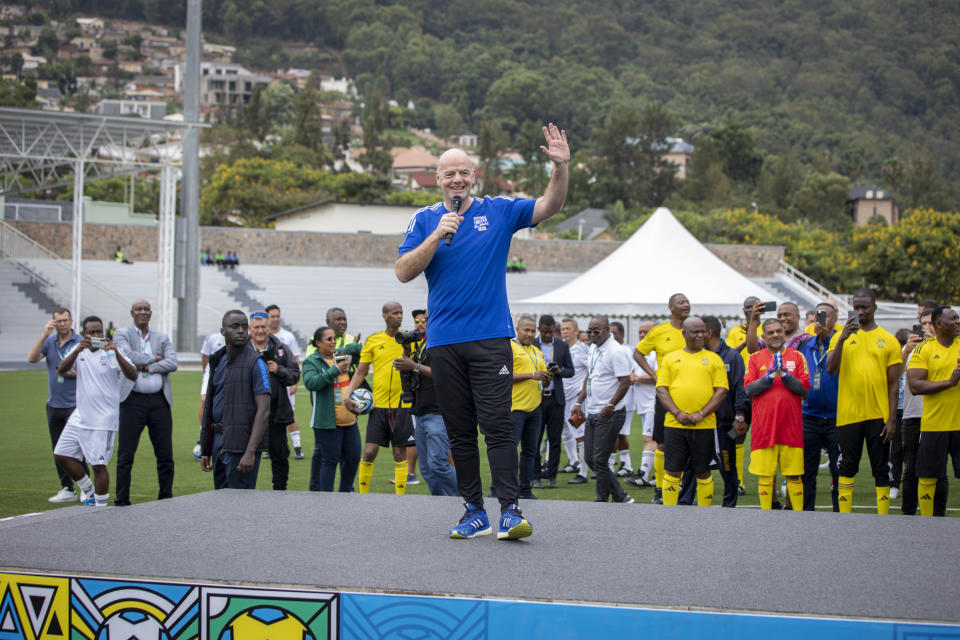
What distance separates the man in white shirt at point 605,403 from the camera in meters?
9.21

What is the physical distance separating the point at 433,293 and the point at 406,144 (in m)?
178

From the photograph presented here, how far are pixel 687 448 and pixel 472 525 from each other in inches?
142

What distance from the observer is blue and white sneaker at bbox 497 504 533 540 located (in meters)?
4.89

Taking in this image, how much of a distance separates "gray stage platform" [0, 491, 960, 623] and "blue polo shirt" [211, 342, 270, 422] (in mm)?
1395

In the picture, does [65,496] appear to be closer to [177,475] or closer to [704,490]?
[177,475]

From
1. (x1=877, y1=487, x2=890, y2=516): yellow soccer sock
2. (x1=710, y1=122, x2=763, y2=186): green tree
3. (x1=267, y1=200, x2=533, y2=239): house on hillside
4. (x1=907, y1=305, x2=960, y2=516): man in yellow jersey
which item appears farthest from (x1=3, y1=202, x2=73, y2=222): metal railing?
(x1=710, y1=122, x2=763, y2=186): green tree

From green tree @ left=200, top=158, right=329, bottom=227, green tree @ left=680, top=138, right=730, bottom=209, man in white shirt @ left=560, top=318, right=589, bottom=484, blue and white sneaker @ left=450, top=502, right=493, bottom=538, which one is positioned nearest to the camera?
blue and white sneaker @ left=450, top=502, right=493, bottom=538

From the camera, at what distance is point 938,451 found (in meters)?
7.91

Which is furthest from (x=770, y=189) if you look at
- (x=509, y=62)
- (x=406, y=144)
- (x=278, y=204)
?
(x=509, y=62)

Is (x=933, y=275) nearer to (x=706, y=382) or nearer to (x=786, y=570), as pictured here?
(x=706, y=382)

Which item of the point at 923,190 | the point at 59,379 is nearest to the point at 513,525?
the point at 59,379

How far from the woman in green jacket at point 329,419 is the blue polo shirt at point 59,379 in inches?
105

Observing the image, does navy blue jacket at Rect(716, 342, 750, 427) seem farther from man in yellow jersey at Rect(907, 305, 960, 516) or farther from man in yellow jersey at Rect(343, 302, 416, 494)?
man in yellow jersey at Rect(343, 302, 416, 494)

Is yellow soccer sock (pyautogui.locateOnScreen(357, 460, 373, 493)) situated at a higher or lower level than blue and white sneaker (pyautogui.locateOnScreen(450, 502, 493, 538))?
lower
